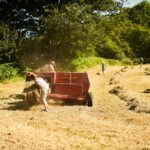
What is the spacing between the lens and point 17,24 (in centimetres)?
4659

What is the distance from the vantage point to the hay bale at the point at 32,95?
2102 centimetres

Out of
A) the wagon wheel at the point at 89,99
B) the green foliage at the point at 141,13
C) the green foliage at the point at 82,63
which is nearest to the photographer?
the wagon wheel at the point at 89,99

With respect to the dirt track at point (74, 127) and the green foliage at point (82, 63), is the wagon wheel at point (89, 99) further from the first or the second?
the green foliage at point (82, 63)

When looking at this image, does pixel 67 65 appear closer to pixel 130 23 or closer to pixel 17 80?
pixel 17 80

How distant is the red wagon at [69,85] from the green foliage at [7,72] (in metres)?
15.6

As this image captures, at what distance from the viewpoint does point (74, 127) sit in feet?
53.0

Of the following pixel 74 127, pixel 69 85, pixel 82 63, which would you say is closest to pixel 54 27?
pixel 82 63

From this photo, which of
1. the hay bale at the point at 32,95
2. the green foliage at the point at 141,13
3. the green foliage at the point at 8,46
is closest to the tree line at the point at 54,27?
the green foliage at the point at 8,46

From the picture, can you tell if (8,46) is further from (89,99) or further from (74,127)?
(74,127)

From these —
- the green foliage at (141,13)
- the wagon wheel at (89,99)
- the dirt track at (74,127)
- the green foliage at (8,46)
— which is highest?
the green foliage at (141,13)

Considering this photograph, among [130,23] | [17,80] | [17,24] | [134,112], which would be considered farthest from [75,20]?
[130,23]

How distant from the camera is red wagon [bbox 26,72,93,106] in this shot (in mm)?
22578

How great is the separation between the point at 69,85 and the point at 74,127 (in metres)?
6.68

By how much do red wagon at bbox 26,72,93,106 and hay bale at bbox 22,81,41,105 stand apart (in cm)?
131
